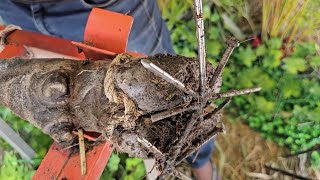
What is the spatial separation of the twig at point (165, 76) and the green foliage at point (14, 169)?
4.64 feet

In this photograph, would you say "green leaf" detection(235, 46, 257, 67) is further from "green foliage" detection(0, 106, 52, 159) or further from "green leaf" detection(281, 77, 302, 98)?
"green foliage" detection(0, 106, 52, 159)

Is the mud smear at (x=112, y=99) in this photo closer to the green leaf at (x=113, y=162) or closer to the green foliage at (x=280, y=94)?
the green leaf at (x=113, y=162)

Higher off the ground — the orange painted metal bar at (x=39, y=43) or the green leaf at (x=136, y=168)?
the orange painted metal bar at (x=39, y=43)

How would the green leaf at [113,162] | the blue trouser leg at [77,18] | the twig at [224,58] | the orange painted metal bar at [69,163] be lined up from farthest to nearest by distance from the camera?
1. the green leaf at [113,162]
2. the blue trouser leg at [77,18]
3. the orange painted metal bar at [69,163]
4. the twig at [224,58]

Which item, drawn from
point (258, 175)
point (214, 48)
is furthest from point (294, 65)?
point (258, 175)

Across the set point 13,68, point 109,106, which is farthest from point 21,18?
point 109,106

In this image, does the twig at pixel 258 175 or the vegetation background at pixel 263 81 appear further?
the twig at pixel 258 175

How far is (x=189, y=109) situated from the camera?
0.66m

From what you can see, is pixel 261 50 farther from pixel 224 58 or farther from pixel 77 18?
pixel 224 58

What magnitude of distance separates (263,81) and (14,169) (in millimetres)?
1371

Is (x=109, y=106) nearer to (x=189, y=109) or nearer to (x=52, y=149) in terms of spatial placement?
(x=189, y=109)

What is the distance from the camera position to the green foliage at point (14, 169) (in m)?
1.83

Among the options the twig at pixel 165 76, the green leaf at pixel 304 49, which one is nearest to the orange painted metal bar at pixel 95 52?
the twig at pixel 165 76

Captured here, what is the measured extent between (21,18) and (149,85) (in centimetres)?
89
